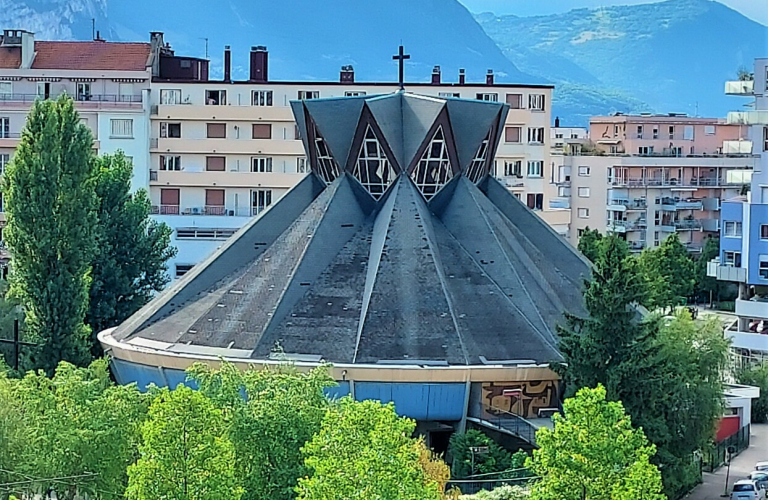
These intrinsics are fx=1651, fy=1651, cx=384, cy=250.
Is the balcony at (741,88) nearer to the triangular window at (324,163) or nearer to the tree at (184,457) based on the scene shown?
the triangular window at (324,163)

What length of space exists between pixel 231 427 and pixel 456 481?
399 inches

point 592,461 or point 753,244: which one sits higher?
point 753,244

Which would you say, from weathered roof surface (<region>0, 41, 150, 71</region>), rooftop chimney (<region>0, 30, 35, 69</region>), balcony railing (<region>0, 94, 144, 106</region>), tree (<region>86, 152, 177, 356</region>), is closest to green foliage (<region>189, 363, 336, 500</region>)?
tree (<region>86, 152, 177, 356</region>)

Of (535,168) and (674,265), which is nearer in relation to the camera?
(674,265)

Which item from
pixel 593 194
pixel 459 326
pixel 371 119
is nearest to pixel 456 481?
pixel 459 326

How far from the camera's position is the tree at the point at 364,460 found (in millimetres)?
33656

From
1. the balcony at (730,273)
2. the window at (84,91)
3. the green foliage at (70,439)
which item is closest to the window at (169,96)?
the window at (84,91)

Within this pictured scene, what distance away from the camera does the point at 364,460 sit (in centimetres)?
3419

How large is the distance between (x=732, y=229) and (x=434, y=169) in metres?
21.9

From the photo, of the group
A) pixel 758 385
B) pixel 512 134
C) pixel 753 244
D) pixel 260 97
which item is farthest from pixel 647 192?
pixel 758 385

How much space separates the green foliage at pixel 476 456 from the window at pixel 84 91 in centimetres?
4650

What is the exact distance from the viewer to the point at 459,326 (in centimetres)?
5369

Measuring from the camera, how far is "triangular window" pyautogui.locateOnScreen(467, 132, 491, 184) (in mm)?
61438

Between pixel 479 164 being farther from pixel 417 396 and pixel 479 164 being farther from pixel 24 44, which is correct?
pixel 24 44
